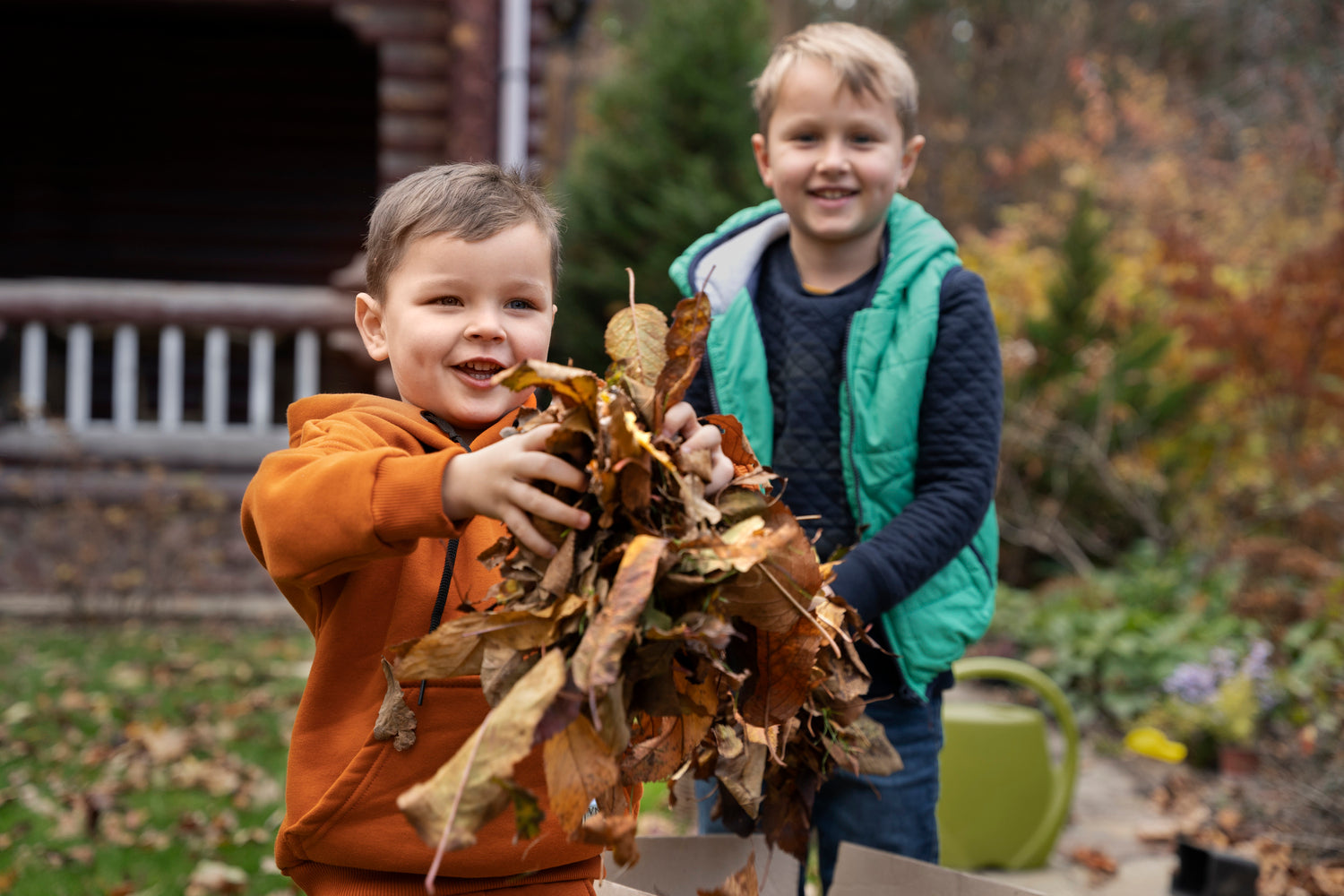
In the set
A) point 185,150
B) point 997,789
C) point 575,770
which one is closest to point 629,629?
point 575,770

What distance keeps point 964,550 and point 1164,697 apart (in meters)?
3.45

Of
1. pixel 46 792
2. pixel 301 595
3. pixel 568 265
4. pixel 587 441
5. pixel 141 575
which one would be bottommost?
pixel 141 575

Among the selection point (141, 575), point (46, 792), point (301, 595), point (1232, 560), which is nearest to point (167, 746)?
point (46, 792)

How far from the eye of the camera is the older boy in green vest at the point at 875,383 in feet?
6.40

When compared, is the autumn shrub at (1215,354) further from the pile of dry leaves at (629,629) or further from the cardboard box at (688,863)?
the pile of dry leaves at (629,629)

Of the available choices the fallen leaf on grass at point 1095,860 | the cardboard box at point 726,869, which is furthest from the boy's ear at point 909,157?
the fallen leaf on grass at point 1095,860

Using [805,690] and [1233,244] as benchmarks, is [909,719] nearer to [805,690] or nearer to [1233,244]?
[805,690]

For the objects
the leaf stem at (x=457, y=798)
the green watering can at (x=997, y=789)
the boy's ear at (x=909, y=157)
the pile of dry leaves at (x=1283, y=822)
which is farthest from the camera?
the green watering can at (x=997, y=789)

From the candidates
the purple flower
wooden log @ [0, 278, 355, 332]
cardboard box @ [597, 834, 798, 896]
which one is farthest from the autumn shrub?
cardboard box @ [597, 834, 798, 896]

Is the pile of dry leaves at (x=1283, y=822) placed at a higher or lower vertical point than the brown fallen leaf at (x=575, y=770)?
lower

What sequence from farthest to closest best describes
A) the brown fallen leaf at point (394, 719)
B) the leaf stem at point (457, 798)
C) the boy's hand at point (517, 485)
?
1. the brown fallen leaf at point (394, 719)
2. the boy's hand at point (517, 485)
3. the leaf stem at point (457, 798)

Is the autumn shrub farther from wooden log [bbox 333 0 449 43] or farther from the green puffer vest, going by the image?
the green puffer vest

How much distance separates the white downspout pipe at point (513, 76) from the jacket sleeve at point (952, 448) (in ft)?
14.9

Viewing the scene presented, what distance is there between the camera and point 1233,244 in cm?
1085
